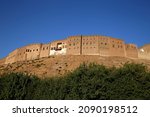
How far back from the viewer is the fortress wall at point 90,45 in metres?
81.7

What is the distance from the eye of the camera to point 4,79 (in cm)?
1939

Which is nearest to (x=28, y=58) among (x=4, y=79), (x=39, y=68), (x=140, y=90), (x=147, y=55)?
(x=39, y=68)

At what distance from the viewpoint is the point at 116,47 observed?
8406 cm

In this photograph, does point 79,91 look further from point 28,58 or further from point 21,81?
point 28,58

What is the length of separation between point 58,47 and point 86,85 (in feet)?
233

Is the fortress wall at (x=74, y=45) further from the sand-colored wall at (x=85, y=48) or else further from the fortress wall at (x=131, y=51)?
the fortress wall at (x=131, y=51)

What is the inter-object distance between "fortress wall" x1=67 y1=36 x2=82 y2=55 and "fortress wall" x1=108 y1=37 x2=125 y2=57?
11.5 meters

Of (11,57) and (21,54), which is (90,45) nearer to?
(21,54)

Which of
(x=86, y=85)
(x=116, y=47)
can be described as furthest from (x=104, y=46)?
(x=86, y=85)

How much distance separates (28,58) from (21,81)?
72.2 m

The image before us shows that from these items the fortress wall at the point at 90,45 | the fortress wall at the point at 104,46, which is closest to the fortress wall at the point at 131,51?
the fortress wall at the point at 104,46

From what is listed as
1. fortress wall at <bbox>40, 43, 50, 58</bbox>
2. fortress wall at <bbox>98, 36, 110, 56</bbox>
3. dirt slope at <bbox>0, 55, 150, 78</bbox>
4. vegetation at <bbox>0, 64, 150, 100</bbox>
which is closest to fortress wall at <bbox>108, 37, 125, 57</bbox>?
fortress wall at <bbox>98, 36, 110, 56</bbox>

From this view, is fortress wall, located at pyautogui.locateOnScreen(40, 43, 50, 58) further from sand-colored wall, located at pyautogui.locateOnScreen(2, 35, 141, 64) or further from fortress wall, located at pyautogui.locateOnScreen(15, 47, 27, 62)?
fortress wall, located at pyautogui.locateOnScreen(15, 47, 27, 62)

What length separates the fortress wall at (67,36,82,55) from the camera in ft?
270
